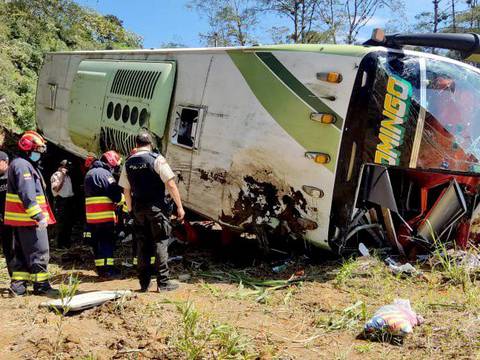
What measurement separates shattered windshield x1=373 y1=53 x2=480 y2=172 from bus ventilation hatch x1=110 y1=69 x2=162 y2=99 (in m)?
3.05

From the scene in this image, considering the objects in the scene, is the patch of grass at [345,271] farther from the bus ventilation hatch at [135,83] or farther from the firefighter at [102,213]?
the bus ventilation hatch at [135,83]

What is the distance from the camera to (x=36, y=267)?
15.0 feet

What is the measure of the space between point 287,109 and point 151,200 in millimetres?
1595

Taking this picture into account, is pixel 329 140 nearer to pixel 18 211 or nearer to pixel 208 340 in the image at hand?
pixel 208 340

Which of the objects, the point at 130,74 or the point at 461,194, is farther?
the point at 130,74

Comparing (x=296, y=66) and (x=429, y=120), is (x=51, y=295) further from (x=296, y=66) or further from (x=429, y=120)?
(x=429, y=120)

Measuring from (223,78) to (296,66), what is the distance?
0.98 meters

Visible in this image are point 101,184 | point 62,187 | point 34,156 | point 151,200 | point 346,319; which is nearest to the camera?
point 346,319

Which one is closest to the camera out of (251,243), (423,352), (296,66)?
(423,352)

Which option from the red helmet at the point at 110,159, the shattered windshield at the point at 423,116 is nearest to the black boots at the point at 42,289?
the red helmet at the point at 110,159

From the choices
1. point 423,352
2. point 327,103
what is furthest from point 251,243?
point 423,352

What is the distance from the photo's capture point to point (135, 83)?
22.0 feet

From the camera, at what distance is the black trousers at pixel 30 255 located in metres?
4.57

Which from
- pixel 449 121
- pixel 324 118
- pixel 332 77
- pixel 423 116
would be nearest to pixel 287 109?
pixel 324 118
